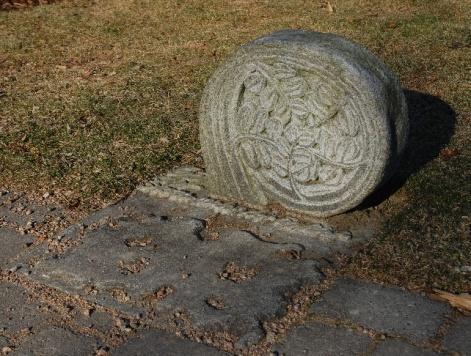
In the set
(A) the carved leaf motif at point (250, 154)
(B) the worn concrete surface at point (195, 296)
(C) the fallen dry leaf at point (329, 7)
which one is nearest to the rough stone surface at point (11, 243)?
(B) the worn concrete surface at point (195, 296)

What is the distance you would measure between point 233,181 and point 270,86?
26.5 inches

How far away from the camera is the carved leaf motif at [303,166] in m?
4.51

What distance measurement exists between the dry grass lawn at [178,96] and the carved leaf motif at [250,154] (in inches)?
31.0

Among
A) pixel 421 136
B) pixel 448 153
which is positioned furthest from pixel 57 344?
pixel 421 136

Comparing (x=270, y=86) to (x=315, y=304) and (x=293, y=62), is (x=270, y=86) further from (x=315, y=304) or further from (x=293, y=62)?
(x=315, y=304)

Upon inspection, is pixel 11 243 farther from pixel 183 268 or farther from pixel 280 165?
pixel 280 165

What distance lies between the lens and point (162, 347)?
11.5 feet

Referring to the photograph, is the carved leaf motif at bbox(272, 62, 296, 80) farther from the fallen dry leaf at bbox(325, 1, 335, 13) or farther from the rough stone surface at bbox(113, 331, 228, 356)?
the fallen dry leaf at bbox(325, 1, 335, 13)

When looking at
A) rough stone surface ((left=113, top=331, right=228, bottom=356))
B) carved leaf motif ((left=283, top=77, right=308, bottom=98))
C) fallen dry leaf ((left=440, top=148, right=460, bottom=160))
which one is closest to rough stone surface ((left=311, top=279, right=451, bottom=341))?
rough stone surface ((left=113, top=331, right=228, bottom=356))

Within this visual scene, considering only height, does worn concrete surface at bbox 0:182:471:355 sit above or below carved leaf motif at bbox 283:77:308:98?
below

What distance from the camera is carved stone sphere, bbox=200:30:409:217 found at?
4234 mm

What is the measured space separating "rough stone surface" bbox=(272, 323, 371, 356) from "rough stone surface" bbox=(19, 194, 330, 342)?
0.18 metres

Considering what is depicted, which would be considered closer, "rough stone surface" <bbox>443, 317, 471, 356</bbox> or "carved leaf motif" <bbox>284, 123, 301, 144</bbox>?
"rough stone surface" <bbox>443, 317, 471, 356</bbox>

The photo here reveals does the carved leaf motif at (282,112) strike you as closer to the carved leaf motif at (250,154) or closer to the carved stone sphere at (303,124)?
the carved stone sphere at (303,124)
